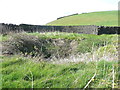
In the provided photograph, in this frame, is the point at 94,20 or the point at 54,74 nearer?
the point at 54,74

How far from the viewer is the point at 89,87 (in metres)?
4.75

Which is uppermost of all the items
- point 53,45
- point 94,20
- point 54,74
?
point 94,20

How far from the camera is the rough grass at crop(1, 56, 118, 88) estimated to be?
4.86 metres

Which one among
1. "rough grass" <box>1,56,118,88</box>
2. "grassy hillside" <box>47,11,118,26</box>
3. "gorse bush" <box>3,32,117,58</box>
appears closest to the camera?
"rough grass" <box>1,56,118,88</box>

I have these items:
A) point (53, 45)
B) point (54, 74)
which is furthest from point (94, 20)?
point (54, 74)

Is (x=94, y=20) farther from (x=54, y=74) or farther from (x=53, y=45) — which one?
(x=54, y=74)

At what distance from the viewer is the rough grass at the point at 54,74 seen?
4.86m

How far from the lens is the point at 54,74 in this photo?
5.51 metres

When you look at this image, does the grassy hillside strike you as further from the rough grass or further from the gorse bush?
the rough grass

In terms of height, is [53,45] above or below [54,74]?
below

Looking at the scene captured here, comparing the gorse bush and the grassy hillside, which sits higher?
the grassy hillside

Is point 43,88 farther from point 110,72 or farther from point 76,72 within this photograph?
point 110,72

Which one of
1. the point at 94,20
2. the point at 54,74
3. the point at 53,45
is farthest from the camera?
the point at 94,20

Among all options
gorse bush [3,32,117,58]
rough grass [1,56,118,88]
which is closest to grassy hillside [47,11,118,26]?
gorse bush [3,32,117,58]
